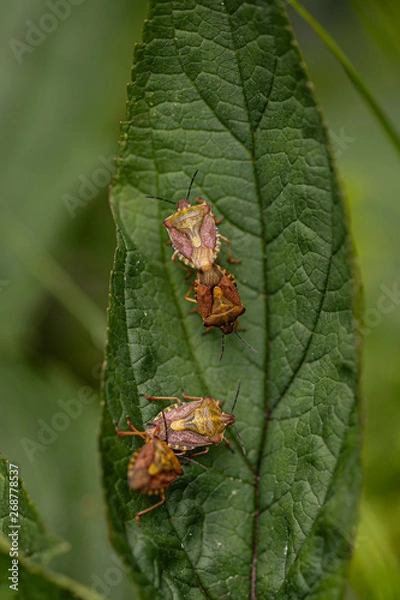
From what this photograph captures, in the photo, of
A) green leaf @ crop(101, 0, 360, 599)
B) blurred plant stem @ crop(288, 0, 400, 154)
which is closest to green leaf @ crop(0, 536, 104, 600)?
green leaf @ crop(101, 0, 360, 599)

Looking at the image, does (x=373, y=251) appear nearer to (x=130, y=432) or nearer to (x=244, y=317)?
(x=244, y=317)

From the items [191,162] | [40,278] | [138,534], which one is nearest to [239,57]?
[191,162]

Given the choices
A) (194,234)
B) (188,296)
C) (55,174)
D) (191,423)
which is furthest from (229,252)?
(55,174)

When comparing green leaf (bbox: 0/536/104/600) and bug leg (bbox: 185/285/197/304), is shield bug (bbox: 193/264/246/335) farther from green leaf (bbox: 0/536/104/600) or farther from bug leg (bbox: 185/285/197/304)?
green leaf (bbox: 0/536/104/600)

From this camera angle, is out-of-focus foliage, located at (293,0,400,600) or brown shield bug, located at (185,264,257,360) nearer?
brown shield bug, located at (185,264,257,360)

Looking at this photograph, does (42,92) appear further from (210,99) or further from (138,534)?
(138,534)

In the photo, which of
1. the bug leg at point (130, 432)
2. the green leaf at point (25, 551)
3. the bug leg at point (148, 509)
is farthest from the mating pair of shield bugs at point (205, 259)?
the green leaf at point (25, 551)

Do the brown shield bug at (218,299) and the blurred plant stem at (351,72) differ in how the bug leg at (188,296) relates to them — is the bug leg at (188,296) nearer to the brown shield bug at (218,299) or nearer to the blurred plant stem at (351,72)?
the brown shield bug at (218,299)
